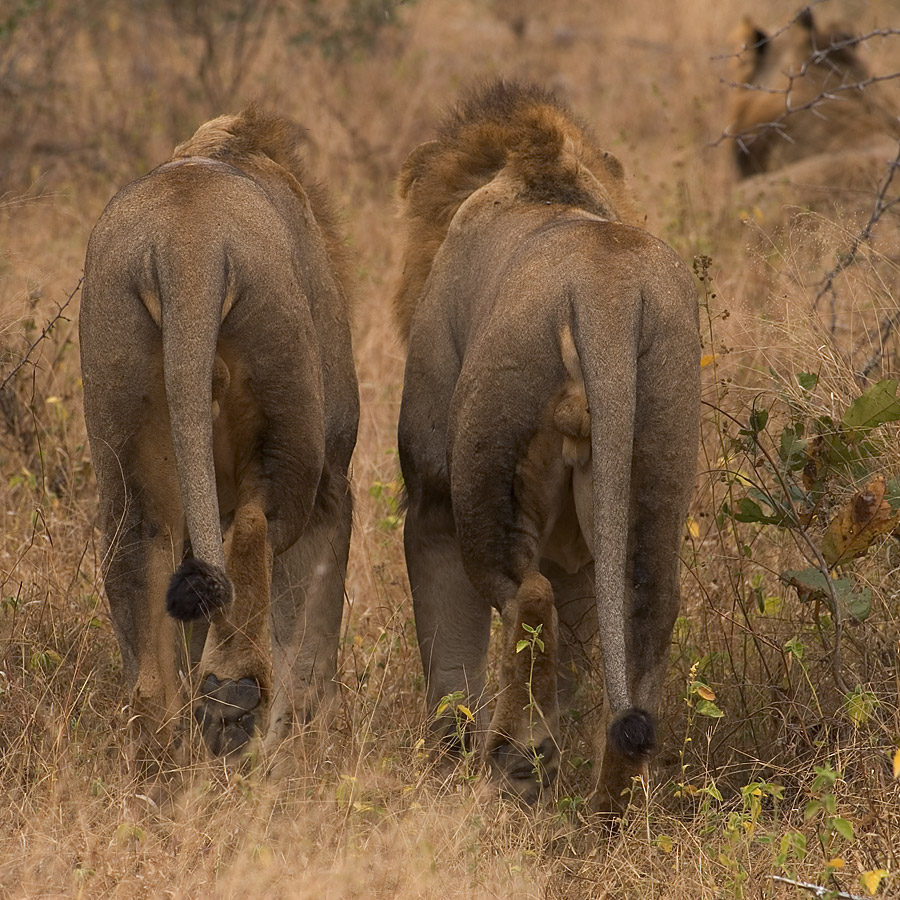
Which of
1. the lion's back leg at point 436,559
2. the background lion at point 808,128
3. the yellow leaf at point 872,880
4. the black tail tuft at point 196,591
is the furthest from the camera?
the background lion at point 808,128

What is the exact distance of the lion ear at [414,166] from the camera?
4941mm

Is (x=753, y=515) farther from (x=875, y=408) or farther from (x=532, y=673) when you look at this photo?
(x=532, y=673)

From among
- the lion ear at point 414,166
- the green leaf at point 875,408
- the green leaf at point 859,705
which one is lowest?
the green leaf at point 859,705

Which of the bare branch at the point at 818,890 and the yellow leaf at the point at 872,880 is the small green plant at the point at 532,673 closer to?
the bare branch at the point at 818,890

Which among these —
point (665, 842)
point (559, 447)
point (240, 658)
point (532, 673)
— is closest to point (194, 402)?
point (240, 658)

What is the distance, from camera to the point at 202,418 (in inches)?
134

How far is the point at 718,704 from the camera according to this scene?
4.50m

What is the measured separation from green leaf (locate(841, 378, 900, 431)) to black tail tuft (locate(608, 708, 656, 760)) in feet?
3.93

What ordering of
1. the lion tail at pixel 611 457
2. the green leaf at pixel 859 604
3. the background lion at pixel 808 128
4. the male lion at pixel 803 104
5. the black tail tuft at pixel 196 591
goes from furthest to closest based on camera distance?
1. the male lion at pixel 803 104
2. the background lion at pixel 808 128
3. the green leaf at pixel 859 604
4. the lion tail at pixel 611 457
5. the black tail tuft at pixel 196 591

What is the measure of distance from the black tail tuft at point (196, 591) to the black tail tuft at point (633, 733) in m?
0.90

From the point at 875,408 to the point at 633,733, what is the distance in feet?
4.23

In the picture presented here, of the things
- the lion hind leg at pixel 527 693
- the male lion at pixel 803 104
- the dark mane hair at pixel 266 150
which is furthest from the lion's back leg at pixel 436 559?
the male lion at pixel 803 104

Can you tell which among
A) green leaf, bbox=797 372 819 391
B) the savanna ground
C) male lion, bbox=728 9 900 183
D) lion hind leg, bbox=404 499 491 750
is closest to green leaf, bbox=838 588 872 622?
the savanna ground

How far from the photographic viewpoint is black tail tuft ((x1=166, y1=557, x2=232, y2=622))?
3.16m
